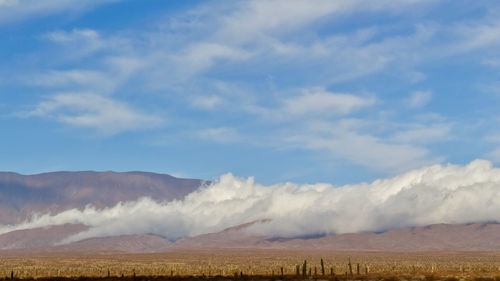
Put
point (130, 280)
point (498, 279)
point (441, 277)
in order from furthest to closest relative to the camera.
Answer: point (130, 280)
point (441, 277)
point (498, 279)

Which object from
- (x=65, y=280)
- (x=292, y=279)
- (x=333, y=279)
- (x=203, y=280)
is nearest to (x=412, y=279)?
(x=333, y=279)

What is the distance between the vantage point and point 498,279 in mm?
62750

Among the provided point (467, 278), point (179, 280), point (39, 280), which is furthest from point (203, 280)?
point (467, 278)

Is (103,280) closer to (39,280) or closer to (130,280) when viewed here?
(130,280)

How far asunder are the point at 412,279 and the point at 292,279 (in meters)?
11.9

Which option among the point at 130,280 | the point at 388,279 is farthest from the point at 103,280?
the point at 388,279

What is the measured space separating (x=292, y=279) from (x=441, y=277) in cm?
1548

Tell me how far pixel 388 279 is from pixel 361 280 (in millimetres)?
2659

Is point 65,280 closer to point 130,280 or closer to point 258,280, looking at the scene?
point 130,280

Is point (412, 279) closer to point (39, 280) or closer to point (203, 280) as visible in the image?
point (203, 280)

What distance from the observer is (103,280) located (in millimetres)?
72000

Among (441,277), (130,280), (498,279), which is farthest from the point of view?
(130,280)

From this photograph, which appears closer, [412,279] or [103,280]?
[412,279]

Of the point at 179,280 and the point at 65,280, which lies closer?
the point at 179,280
